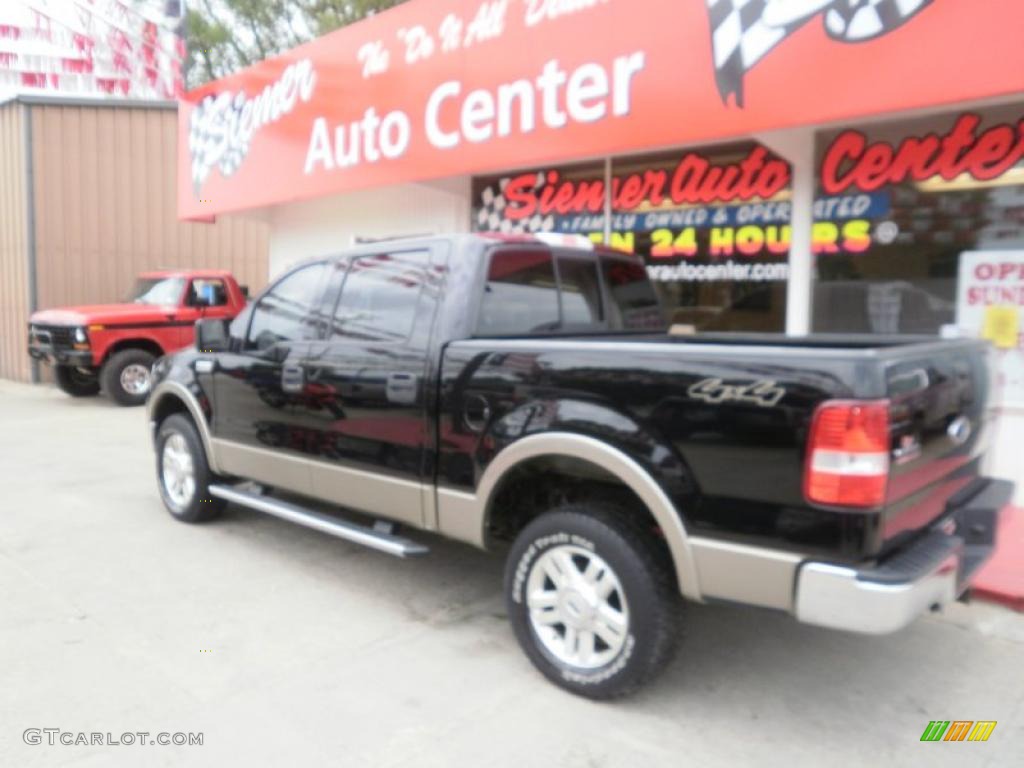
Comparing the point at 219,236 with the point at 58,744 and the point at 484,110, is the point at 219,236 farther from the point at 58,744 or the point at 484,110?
the point at 58,744

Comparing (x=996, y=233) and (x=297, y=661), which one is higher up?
(x=996, y=233)

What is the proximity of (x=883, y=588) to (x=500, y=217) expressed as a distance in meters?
7.27

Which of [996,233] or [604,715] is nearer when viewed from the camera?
[604,715]

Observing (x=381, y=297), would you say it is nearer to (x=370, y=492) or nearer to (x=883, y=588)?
(x=370, y=492)

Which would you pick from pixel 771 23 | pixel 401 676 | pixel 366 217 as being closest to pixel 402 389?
pixel 401 676

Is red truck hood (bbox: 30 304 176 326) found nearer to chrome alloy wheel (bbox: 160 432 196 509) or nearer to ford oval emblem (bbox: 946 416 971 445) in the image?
chrome alloy wheel (bbox: 160 432 196 509)

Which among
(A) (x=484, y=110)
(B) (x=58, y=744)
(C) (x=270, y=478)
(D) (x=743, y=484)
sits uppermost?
(A) (x=484, y=110)

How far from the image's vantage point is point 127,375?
12.1 metres

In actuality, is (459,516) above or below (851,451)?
below

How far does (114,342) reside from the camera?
38.9 feet

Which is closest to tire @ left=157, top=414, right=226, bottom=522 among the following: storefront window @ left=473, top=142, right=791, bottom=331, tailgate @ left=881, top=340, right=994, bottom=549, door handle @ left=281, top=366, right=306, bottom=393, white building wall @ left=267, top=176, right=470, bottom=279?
door handle @ left=281, top=366, right=306, bottom=393

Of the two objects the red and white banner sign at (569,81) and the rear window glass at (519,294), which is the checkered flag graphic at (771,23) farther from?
the rear window glass at (519,294)

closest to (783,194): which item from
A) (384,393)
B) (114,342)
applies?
(384,393)

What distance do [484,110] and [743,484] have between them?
597 cm
